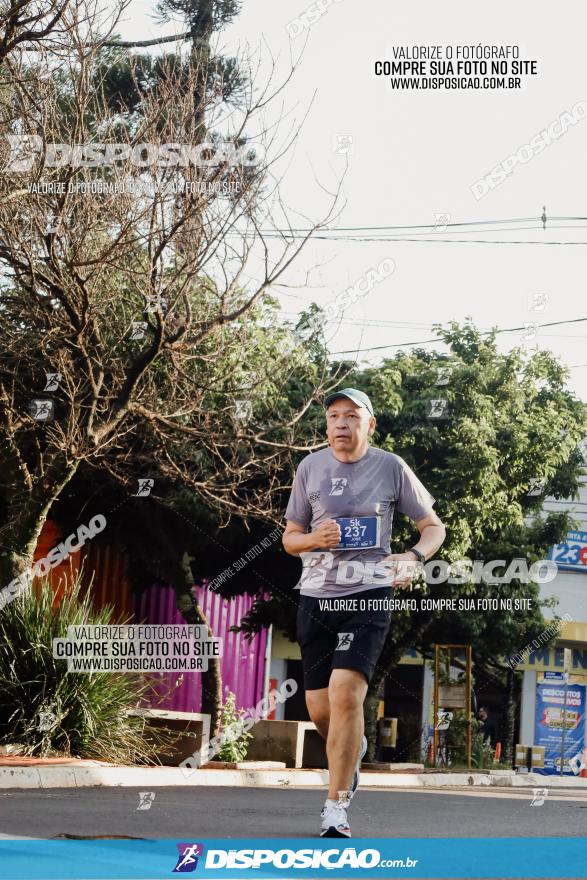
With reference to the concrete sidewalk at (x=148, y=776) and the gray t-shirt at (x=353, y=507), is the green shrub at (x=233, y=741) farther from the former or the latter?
the gray t-shirt at (x=353, y=507)

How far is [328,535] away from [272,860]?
4.39 ft

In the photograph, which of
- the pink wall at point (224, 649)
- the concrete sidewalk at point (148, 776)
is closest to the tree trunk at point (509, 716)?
the pink wall at point (224, 649)

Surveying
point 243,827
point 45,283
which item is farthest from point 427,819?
point 45,283

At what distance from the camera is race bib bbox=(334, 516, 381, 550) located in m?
5.29

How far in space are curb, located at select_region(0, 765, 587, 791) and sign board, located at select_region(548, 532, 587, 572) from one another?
12.9m

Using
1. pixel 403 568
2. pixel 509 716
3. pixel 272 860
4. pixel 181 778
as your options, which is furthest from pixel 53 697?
pixel 509 716

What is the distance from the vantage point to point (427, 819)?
23.7 feet

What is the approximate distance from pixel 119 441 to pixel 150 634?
438 centimetres

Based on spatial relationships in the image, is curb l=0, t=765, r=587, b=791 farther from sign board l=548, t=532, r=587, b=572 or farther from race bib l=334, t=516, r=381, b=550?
sign board l=548, t=532, r=587, b=572

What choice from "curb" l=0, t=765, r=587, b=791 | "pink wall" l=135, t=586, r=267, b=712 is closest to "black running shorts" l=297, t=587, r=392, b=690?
"curb" l=0, t=765, r=587, b=791

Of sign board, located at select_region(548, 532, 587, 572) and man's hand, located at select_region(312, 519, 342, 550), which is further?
sign board, located at select_region(548, 532, 587, 572)

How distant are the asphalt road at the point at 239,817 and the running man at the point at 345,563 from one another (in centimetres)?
55

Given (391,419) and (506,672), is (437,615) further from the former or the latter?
(506,672)

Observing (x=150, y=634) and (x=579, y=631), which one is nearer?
(x=150, y=634)
